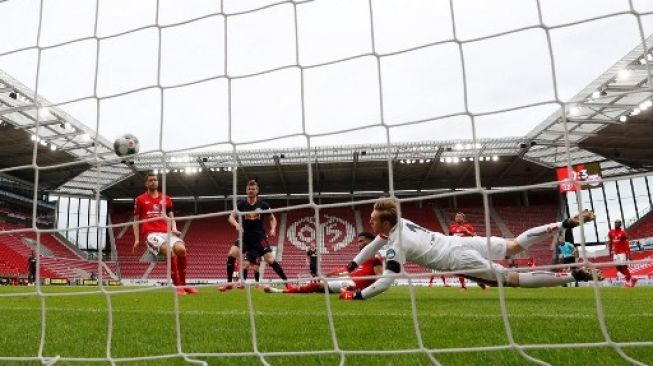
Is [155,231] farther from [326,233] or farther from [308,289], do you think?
[326,233]

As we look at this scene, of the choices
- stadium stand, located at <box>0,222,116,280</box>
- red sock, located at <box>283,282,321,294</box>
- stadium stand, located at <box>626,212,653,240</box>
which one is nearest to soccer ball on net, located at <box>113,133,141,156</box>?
red sock, located at <box>283,282,321,294</box>

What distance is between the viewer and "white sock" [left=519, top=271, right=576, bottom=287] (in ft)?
18.6

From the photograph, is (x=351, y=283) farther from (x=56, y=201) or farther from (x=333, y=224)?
(x=56, y=201)

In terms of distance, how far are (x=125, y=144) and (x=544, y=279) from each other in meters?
4.44

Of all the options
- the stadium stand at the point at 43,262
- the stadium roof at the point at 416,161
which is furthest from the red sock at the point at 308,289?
the stadium stand at the point at 43,262

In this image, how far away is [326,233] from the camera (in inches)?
837

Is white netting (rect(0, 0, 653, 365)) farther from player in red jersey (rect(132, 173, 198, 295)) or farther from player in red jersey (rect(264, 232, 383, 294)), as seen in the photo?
player in red jersey (rect(264, 232, 383, 294))

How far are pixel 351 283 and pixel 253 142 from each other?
4356mm

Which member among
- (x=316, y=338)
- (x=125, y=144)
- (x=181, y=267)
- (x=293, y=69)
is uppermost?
(x=125, y=144)

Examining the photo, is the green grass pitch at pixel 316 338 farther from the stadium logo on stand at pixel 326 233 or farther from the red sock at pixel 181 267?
the stadium logo on stand at pixel 326 233

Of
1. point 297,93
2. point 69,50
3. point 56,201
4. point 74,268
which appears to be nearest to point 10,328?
point 69,50

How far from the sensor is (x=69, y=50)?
3537mm

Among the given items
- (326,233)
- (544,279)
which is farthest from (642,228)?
(544,279)

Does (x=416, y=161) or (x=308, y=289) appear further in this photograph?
(x=416, y=161)
